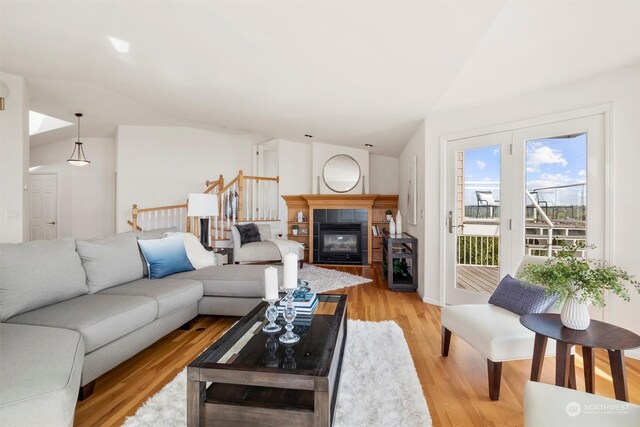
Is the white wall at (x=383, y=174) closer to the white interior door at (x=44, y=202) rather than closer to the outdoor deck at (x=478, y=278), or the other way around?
the outdoor deck at (x=478, y=278)

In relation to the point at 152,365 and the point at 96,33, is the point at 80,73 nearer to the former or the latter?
the point at 96,33

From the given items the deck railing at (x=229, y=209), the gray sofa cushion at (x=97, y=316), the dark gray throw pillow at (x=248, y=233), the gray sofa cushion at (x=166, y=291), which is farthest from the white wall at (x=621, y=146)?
the deck railing at (x=229, y=209)

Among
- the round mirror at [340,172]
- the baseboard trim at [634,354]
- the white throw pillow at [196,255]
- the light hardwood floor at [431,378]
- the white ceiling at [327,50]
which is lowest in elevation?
the light hardwood floor at [431,378]

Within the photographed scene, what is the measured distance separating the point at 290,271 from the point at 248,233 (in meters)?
3.93

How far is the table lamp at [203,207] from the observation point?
423 centimetres

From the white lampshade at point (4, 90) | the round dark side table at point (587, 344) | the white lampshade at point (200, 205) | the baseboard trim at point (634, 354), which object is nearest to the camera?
the round dark side table at point (587, 344)

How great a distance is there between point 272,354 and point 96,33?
10.9ft

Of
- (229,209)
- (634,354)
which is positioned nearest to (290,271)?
(634,354)

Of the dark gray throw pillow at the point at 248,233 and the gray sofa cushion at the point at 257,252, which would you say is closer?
the gray sofa cushion at the point at 257,252

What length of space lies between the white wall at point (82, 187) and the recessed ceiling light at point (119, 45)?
16.5 feet

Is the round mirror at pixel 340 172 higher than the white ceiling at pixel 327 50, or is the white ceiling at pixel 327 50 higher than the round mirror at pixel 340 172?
the white ceiling at pixel 327 50

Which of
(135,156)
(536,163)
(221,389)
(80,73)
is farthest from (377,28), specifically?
(135,156)

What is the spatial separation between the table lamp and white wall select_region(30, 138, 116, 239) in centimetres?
404

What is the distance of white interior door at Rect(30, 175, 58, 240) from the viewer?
282 inches
